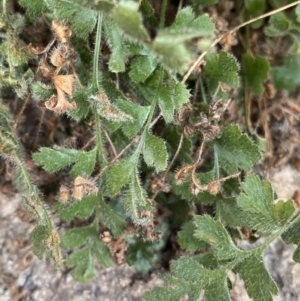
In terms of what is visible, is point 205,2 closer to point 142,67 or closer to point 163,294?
point 142,67

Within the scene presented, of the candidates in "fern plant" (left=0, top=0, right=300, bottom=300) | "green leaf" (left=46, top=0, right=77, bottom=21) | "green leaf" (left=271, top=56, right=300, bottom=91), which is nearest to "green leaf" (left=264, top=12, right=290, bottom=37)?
"fern plant" (left=0, top=0, right=300, bottom=300)

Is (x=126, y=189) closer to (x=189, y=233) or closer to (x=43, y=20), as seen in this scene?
(x=189, y=233)

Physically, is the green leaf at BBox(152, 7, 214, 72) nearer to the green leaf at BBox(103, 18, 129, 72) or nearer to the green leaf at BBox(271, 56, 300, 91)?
the green leaf at BBox(103, 18, 129, 72)

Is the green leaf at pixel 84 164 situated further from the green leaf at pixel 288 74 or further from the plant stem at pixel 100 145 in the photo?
the green leaf at pixel 288 74

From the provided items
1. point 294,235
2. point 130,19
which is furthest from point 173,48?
point 294,235

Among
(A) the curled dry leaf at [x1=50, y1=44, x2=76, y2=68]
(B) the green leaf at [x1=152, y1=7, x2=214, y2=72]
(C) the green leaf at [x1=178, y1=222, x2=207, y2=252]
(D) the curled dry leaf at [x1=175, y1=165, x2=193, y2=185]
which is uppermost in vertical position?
(B) the green leaf at [x1=152, y1=7, x2=214, y2=72]

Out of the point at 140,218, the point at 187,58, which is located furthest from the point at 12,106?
the point at 187,58
